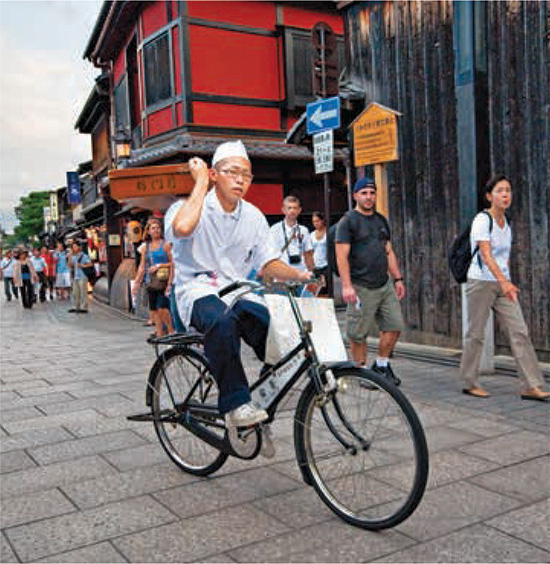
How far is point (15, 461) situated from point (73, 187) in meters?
Result: 29.9

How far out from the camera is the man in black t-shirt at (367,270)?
5988 millimetres

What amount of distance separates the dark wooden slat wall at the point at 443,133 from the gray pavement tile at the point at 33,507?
5.13 metres

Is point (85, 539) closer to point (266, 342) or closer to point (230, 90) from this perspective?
point (266, 342)

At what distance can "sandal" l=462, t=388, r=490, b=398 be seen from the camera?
5586mm

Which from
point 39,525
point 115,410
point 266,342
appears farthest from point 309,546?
point 115,410

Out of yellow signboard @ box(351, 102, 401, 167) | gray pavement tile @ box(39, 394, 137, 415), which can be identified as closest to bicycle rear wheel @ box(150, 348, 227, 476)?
gray pavement tile @ box(39, 394, 137, 415)

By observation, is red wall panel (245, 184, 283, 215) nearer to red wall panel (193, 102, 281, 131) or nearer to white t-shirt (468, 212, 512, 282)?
red wall panel (193, 102, 281, 131)

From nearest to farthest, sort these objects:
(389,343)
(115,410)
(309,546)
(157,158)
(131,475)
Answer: (309,546)
(131,475)
(115,410)
(389,343)
(157,158)

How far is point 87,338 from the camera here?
1117 centimetres

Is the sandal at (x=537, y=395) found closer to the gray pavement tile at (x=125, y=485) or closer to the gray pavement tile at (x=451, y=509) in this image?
the gray pavement tile at (x=451, y=509)

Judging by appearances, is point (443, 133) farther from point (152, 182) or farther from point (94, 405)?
point (152, 182)

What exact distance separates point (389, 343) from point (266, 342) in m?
2.99

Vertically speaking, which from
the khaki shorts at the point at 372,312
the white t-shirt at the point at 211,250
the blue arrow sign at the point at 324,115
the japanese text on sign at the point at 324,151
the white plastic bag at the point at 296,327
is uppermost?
the blue arrow sign at the point at 324,115

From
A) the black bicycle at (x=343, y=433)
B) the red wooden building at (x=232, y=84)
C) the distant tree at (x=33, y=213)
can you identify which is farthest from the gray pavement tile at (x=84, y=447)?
the distant tree at (x=33, y=213)
